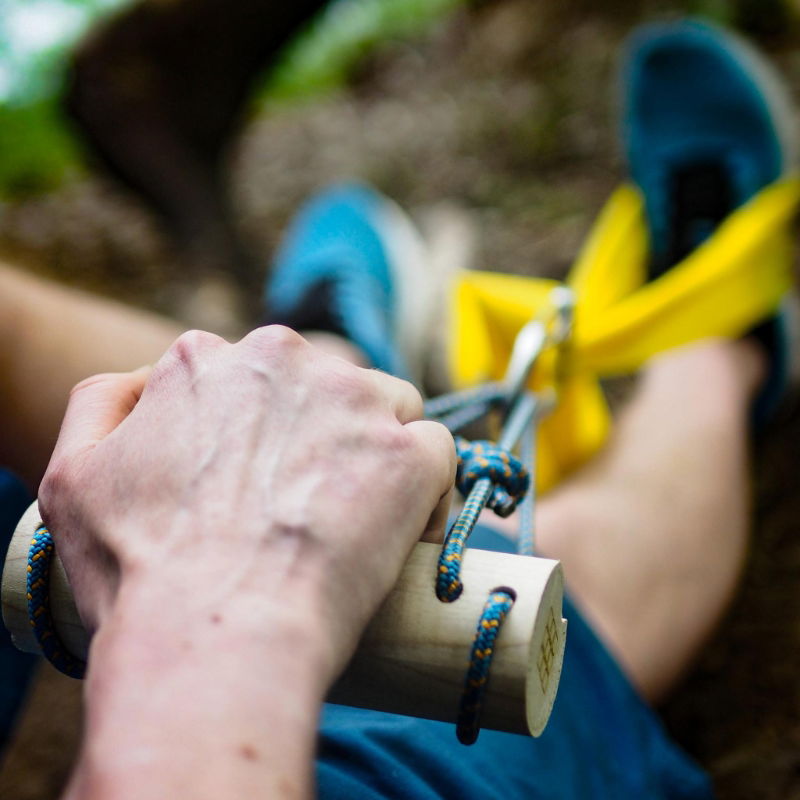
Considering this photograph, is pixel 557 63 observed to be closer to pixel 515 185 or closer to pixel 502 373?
pixel 515 185

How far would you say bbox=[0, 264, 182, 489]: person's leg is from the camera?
0.68 meters

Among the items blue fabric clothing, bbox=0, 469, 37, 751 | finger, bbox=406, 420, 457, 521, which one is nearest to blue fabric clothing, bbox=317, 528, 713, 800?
finger, bbox=406, 420, 457, 521

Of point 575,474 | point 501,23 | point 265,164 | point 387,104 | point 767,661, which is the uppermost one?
point 501,23

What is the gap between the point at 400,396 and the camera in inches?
14.3

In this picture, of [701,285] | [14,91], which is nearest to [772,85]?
[701,285]

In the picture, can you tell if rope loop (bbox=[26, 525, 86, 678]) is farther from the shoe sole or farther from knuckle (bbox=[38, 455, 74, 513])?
the shoe sole

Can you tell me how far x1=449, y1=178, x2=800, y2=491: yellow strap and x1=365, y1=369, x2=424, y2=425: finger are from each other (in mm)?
511

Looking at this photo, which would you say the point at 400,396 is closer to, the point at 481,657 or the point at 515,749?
the point at 481,657

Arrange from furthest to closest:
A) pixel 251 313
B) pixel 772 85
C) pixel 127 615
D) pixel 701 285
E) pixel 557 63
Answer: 1. pixel 557 63
2. pixel 251 313
3. pixel 772 85
4. pixel 701 285
5. pixel 127 615

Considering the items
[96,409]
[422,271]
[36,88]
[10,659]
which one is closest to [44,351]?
[10,659]

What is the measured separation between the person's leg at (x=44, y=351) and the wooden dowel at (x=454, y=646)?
38cm

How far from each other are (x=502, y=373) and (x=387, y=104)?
1.26 meters

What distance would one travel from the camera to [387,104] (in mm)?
2027

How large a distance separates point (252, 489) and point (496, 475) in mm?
162
